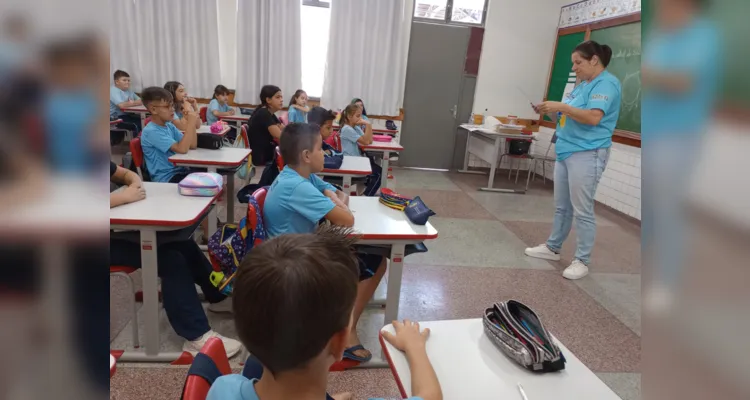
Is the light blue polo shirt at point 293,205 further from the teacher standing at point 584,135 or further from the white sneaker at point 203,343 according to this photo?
the teacher standing at point 584,135

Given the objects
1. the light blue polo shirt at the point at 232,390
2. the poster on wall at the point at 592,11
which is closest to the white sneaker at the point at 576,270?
the light blue polo shirt at the point at 232,390

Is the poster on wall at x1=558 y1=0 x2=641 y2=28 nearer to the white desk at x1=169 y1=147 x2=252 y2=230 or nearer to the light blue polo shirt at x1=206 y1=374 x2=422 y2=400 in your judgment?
the white desk at x1=169 y1=147 x2=252 y2=230

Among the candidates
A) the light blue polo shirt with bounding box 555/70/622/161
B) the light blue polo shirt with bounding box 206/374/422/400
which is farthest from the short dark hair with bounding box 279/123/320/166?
the light blue polo shirt with bounding box 555/70/622/161

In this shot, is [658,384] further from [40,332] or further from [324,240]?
[324,240]

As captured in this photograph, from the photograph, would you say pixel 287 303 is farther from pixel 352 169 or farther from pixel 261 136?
pixel 261 136

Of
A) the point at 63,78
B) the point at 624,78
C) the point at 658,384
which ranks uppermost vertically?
the point at 624,78

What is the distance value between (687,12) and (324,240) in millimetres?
739

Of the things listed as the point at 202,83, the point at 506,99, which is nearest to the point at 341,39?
the point at 202,83

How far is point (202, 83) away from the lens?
21.2 ft

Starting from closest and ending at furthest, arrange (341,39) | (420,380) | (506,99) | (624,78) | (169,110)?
1. (420,380)
2. (169,110)
3. (624,78)
4. (341,39)
5. (506,99)

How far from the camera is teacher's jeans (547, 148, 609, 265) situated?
2965 millimetres

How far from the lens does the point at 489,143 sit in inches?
239

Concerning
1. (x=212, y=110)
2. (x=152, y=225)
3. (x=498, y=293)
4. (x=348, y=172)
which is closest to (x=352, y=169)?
(x=348, y=172)

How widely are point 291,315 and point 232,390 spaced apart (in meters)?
0.18
